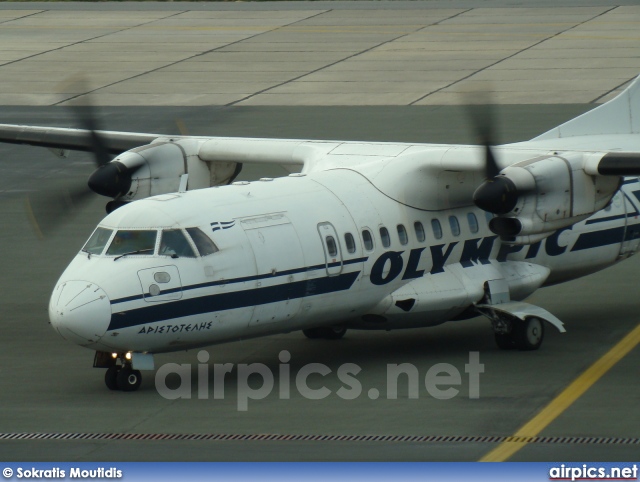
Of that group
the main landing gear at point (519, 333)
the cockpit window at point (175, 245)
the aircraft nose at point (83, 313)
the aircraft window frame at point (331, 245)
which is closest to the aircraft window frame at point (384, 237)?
the aircraft window frame at point (331, 245)

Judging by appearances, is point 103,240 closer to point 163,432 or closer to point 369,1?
point 163,432

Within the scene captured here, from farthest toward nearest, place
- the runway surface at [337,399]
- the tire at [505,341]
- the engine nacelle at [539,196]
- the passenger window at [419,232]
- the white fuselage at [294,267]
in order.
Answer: the tire at [505,341] < the passenger window at [419,232] < the engine nacelle at [539,196] < the white fuselage at [294,267] < the runway surface at [337,399]

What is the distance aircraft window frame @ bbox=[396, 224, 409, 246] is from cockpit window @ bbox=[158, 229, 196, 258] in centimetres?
356

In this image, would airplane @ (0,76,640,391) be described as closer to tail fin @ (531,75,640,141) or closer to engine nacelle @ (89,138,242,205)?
engine nacelle @ (89,138,242,205)

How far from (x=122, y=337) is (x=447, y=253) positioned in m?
5.62

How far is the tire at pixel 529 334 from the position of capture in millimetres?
21031

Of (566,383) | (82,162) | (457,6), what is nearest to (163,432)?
(566,383)

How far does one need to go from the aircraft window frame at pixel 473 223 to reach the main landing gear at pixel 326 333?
258cm

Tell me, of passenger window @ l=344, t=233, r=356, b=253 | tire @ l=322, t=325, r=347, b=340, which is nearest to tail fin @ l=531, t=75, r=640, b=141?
tire @ l=322, t=325, r=347, b=340

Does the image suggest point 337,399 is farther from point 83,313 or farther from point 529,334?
point 529,334

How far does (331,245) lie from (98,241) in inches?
133

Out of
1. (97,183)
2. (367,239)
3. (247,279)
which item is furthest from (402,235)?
(97,183)

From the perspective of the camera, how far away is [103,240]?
1903 centimetres

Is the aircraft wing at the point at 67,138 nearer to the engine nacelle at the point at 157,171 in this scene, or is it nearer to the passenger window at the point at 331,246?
the engine nacelle at the point at 157,171
